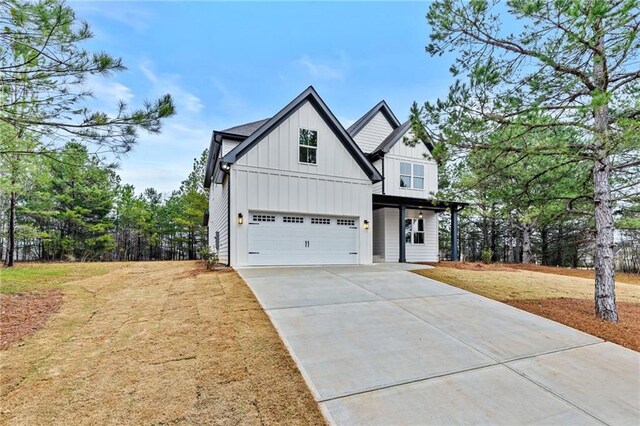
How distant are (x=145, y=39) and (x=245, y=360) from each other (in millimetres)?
10130

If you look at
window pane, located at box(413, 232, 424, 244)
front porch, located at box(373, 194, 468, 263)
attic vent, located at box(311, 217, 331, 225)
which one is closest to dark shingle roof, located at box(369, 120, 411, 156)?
front porch, located at box(373, 194, 468, 263)

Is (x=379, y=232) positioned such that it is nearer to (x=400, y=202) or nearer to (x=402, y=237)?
(x=402, y=237)

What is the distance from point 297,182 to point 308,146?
1561 mm

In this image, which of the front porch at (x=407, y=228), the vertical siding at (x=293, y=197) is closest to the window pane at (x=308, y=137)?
the vertical siding at (x=293, y=197)

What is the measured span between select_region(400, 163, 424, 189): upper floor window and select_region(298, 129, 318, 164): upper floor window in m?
5.59

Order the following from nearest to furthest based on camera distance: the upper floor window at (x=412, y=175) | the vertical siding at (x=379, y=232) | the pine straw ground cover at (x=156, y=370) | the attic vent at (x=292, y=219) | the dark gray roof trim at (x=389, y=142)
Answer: the pine straw ground cover at (x=156, y=370) < the attic vent at (x=292, y=219) < the dark gray roof trim at (x=389, y=142) < the vertical siding at (x=379, y=232) < the upper floor window at (x=412, y=175)

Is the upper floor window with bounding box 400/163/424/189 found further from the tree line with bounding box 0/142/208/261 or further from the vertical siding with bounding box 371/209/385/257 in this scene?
the tree line with bounding box 0/142/208/261

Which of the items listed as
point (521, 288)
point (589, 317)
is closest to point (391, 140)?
point (521, 288)

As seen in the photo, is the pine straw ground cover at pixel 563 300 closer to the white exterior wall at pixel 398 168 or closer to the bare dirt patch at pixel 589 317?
the bare dirt patch at pixel 589 317

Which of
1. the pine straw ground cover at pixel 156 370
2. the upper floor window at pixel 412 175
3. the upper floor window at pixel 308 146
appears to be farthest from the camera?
the upper floor window at pixel 412 175

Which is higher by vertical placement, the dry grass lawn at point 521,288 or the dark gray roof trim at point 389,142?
the dark gray roof trim at point 389,142

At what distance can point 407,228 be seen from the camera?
52.3ft

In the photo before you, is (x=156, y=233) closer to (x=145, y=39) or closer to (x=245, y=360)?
(x=145, y=39)

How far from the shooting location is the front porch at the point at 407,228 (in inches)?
584
